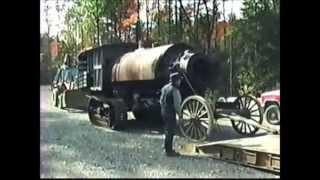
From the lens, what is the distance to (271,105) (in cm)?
119

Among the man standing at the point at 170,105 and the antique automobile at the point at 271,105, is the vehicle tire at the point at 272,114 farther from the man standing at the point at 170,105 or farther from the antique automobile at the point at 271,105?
the man standing at the point at 170,105

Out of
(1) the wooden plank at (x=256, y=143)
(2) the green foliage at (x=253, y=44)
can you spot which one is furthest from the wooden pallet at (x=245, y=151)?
(2) the green foliage at (x=253, y=44)

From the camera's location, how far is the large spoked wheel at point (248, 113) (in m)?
1.24

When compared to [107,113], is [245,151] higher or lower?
lower

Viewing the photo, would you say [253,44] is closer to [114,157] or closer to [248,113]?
[248,113]

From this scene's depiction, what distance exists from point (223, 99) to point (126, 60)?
1.01ft

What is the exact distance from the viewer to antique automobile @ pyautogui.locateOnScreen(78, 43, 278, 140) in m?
1.24

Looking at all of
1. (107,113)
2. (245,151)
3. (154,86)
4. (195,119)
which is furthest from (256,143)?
(107,113)

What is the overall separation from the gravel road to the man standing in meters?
0.02

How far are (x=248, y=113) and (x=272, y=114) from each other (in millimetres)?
73

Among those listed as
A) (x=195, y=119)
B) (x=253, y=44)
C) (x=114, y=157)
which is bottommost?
(x=114, y=157)
